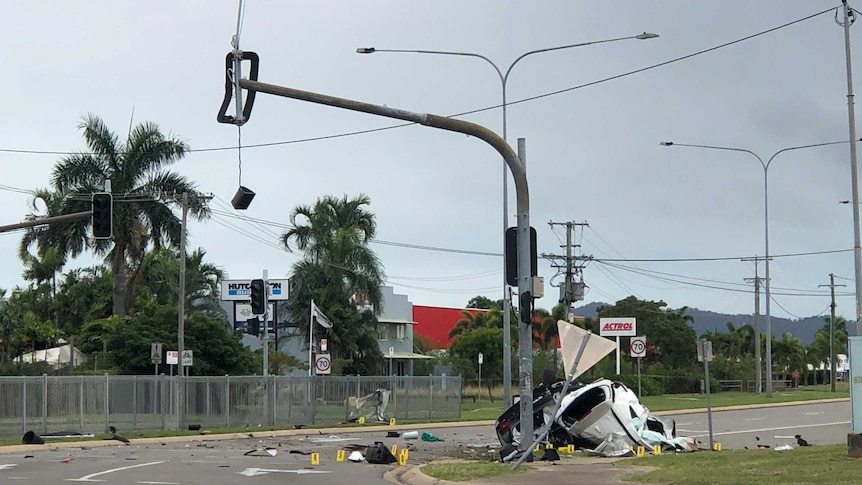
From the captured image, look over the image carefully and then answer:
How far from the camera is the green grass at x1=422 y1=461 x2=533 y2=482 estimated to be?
706 inches

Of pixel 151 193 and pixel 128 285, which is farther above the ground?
pixel 151 193

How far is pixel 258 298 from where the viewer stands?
41.6 meters

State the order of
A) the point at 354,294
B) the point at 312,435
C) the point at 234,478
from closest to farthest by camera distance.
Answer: the point at 234,478 → the point at 312,435 → the point at 354,294

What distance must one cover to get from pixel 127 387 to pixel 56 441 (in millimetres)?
5055

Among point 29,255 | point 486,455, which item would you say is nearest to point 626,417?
point 486,455

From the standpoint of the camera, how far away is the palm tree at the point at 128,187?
52.5 m

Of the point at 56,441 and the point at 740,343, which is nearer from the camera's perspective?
the point at 56,441

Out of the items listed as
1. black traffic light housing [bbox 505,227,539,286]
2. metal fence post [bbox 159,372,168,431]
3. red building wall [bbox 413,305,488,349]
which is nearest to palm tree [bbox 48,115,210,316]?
metal fence post [bbox 159,372,168,431]

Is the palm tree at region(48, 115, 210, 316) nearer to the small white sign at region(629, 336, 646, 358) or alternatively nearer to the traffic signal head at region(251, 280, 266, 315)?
the traffic signal head at region(251, 280, 266, 315)

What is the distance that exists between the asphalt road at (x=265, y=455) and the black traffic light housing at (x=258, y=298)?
632 centimetres

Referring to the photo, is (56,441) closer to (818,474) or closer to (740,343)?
(818,474)

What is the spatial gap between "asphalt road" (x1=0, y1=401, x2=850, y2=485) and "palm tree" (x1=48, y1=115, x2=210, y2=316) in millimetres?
20081

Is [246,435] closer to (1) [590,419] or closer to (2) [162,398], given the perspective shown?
(2) [162,398]

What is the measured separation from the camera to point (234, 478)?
18891 mm
